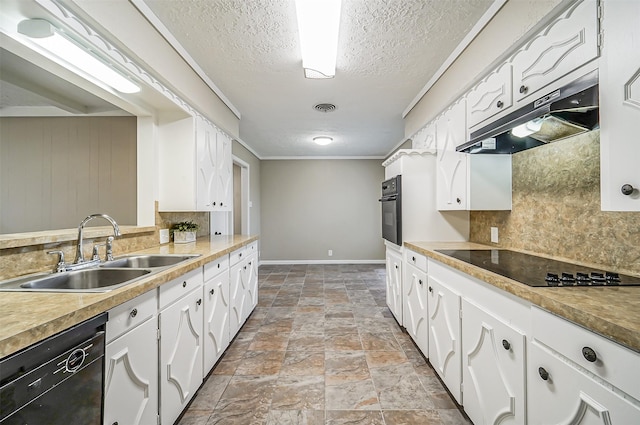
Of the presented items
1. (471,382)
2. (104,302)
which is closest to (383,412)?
(471,382)

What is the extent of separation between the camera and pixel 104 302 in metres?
0.93

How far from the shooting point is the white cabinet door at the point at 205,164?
2.43 m

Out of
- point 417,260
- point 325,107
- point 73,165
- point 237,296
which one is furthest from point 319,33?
point 73,165

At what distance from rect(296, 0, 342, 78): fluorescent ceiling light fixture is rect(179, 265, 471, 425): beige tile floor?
2449mm

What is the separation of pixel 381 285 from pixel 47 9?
450cm

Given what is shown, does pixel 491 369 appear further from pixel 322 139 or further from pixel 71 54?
pixel 322 139

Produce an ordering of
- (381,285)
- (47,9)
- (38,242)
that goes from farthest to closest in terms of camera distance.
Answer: (381,285) < (38,242) < (47,9)

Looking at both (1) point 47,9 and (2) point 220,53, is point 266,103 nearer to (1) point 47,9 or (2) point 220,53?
(2) point 220,53

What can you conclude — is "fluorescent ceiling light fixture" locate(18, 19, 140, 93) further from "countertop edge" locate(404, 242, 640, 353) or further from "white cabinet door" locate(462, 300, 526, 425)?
"white cabinet door" locate(462, 300, 526, 425)

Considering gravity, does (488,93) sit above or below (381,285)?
above

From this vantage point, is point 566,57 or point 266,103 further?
point 266,103

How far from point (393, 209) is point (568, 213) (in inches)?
52.8

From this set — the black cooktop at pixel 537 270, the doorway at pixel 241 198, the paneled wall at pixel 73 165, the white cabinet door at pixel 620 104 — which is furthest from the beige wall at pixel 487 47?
the doorway at pixel 241 198

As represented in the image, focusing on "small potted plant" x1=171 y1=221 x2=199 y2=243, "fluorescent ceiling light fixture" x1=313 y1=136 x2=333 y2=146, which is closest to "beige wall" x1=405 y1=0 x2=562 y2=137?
"fluorescent ceiling light fixture" x1=313 y1=136 x2=333 y2=146
